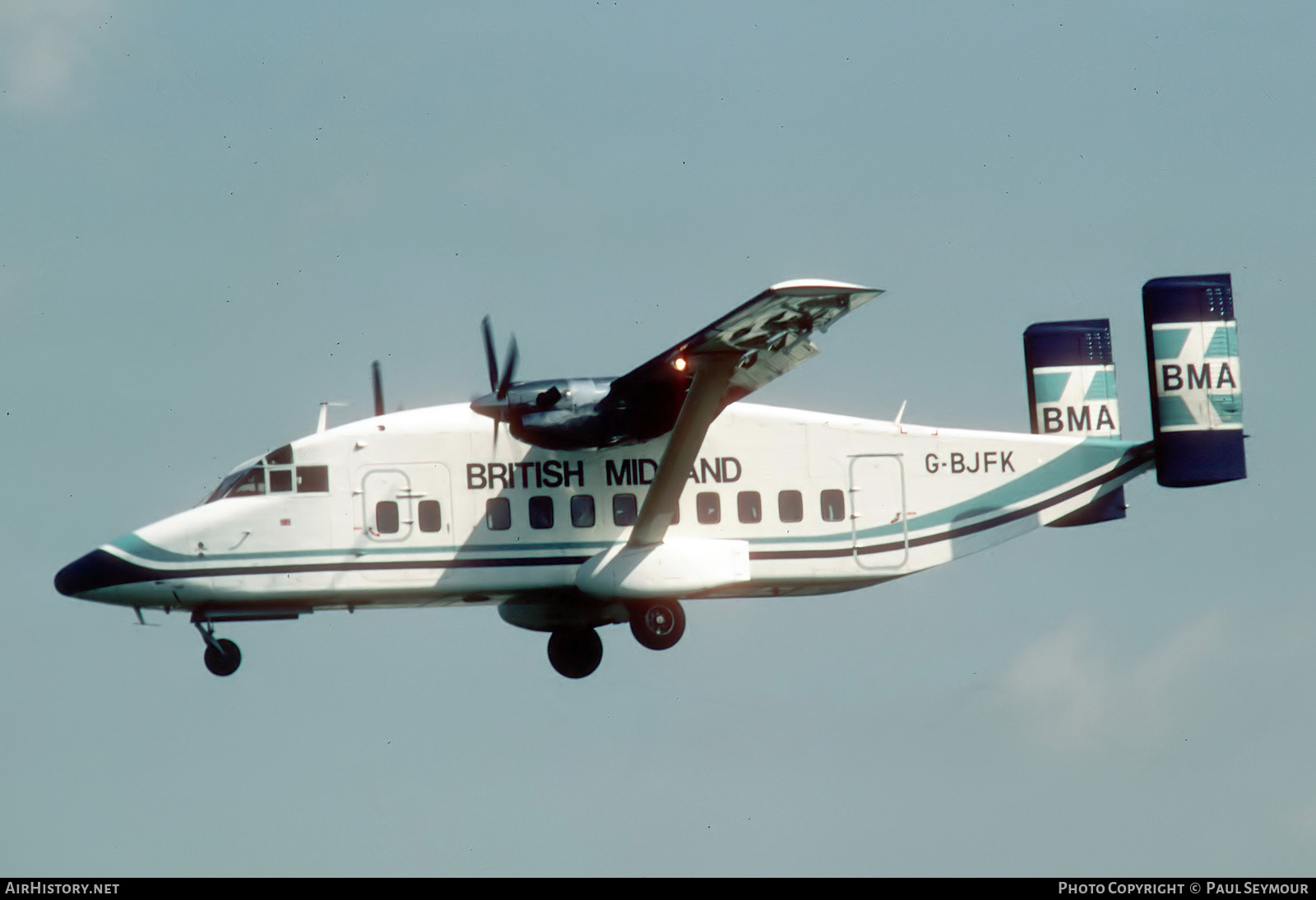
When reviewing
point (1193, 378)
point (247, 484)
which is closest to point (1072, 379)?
point (1193, 378)

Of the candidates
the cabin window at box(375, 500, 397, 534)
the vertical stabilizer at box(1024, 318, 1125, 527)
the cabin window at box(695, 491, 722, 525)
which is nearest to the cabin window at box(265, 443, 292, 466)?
the cabin window at box(375, 500, 397, 534)

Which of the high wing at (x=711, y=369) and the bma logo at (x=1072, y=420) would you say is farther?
the bma logo at (x=1072, y=420)

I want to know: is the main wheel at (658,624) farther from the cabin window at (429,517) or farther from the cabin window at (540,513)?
the cabin window at (429,517)

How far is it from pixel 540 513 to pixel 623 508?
106cm

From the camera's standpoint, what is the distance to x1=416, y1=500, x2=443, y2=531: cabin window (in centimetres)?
2656

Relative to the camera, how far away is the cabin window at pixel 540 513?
2664 cm

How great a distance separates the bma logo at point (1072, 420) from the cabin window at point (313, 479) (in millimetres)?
10836

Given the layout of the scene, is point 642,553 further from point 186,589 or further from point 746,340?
point 186,589

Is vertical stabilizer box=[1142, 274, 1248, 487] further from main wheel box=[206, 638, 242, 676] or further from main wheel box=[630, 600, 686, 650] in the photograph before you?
A: main wheel box=[206, 638, 242, 676]

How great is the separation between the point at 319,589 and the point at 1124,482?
10944 mm

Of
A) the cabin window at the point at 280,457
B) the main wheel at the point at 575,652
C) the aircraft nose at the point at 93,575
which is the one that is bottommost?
the main wheel at the point at 575,652

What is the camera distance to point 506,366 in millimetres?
26531

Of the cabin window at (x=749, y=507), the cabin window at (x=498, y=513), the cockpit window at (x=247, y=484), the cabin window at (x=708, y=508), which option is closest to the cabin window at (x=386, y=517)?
the cabin window at (x=498, y=513)

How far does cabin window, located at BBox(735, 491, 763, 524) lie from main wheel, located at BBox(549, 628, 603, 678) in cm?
267
